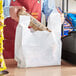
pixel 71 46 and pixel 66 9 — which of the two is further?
pixel 66 9

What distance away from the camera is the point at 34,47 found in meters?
0.64

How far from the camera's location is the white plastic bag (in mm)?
621

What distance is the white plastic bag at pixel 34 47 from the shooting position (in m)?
0.62

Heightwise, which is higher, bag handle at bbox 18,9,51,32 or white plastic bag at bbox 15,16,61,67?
bag handle at bbox 18,9,51,32

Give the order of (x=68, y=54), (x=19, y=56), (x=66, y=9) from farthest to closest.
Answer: (x=66, y=9)
(x=68, y=54)
(x=19, y=56)

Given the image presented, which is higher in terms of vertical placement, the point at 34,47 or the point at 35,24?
the point at 35,24

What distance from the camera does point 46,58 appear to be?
2.15 feet

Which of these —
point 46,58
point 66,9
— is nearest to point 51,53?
point 46,58

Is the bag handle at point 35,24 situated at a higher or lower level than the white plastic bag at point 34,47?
higher

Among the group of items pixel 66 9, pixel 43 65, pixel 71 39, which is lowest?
pixel 43 65

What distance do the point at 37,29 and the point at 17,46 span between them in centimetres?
13

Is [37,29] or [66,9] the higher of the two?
[66,9]

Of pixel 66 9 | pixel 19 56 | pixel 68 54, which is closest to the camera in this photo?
pixel 19 56

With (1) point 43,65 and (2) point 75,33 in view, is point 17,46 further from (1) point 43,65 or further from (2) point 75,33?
(2) point 75,33
